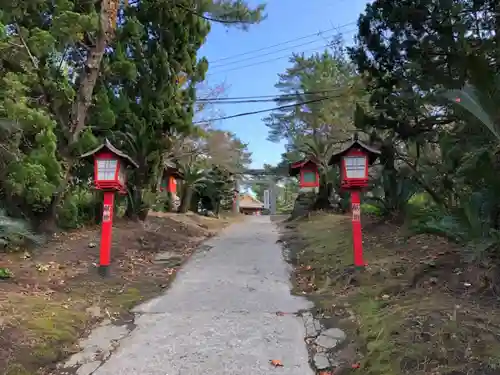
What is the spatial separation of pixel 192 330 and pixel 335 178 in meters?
11.4

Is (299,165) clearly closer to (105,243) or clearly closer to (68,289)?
(105,243)

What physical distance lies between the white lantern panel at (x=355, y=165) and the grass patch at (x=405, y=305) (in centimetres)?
145

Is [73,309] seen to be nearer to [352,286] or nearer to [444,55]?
[352,286]

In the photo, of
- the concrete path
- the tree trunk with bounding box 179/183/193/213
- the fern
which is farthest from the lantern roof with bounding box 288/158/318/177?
the fern

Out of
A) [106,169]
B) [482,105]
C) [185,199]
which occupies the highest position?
[482,105]

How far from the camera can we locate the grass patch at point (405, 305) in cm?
374

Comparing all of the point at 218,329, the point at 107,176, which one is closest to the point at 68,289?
the point at 107,176

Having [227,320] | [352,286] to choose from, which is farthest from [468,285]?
[227,320]

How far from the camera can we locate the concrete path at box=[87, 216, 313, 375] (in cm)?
434

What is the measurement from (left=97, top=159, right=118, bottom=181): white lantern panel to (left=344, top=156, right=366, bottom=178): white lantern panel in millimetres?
3885

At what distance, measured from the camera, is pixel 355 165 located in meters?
7.49

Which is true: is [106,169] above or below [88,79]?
below

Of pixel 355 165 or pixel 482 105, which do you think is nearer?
pixel 482 105

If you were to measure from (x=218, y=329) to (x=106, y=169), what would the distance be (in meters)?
3.73
